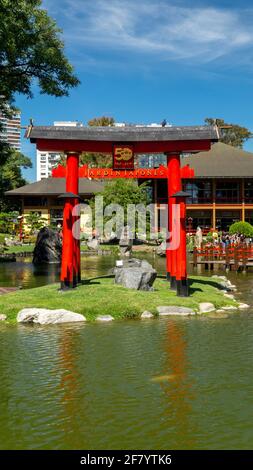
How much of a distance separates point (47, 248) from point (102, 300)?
70.2ft

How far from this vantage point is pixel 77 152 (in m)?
17.6

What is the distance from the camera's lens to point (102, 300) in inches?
595

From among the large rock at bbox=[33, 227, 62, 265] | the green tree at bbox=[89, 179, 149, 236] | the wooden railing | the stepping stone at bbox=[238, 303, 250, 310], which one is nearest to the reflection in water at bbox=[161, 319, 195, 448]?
the stepping stone at bbox=[238, 303, 250, 310]

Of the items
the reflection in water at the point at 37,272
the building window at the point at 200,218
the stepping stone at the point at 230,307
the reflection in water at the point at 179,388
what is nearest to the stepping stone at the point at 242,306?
the stepping stone at the point at 230,307

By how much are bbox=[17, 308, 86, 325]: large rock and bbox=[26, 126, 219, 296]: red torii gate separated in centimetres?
282

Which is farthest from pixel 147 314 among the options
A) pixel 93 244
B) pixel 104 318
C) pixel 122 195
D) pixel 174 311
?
pixel 122 195

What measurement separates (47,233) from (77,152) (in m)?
19.0

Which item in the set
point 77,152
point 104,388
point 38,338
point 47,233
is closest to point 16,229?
point 47,233

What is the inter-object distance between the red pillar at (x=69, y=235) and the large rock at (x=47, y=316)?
2823 mm

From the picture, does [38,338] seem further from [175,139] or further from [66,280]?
[175,139]

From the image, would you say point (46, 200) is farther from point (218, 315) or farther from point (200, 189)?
point (218, 315)

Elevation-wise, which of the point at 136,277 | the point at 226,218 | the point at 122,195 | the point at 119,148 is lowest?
the point at 136,277

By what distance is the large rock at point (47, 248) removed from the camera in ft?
116

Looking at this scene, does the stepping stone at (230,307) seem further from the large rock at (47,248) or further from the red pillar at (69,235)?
the large rock at (47,248)
